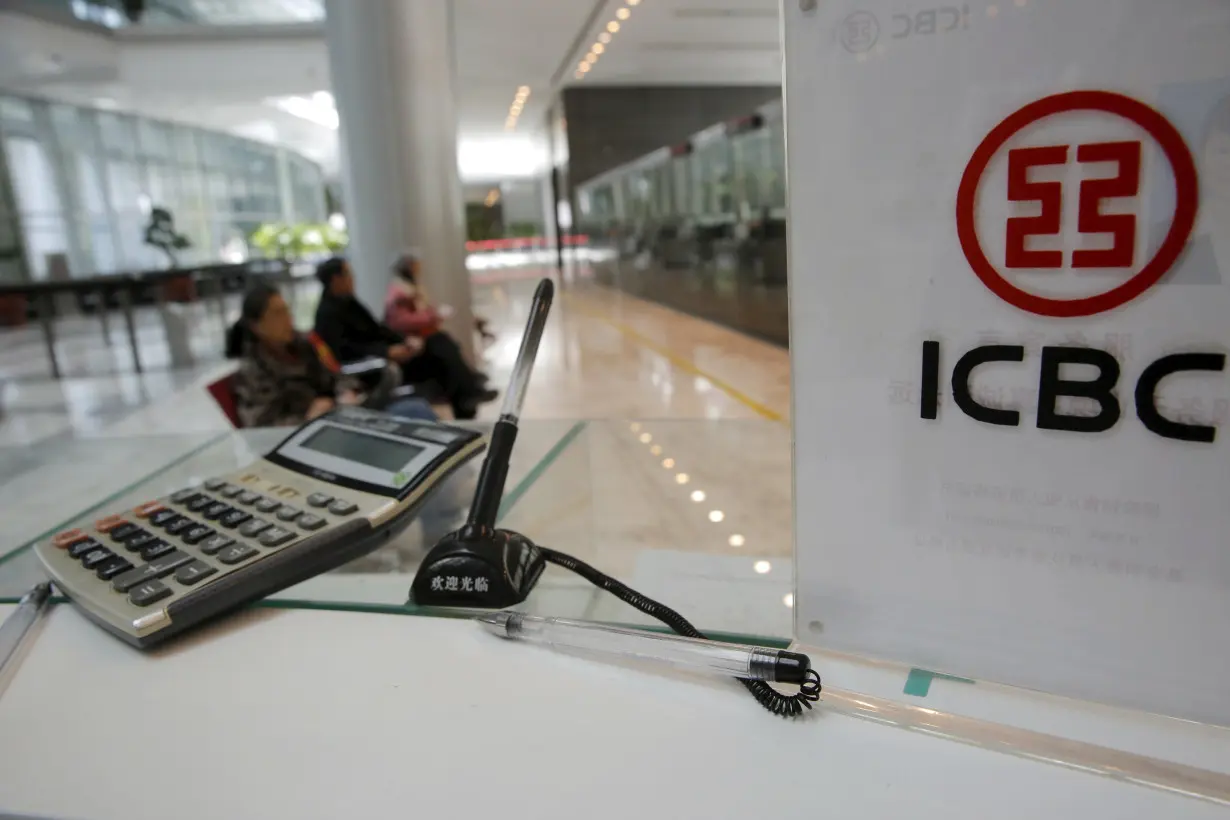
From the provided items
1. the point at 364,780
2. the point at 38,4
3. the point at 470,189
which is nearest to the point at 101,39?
the point at 38,4

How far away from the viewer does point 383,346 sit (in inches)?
167

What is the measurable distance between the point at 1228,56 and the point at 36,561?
110cm

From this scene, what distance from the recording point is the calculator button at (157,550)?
75 cm

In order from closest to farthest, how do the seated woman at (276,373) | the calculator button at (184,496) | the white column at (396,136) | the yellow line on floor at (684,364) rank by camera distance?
the calculator button at (184,496) → the seated woman at (276,373) → the yellow line on floor at (684,364) → the white column at (396,136)

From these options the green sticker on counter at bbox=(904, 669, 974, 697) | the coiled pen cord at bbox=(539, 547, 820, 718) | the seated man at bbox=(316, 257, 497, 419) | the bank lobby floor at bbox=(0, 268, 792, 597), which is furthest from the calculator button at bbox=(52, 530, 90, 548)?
the seated man at bbox=(316, 257, 497, 419)

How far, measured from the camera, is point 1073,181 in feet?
1.45

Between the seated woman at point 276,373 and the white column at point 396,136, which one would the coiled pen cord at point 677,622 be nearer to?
the seated woman at point 276,373

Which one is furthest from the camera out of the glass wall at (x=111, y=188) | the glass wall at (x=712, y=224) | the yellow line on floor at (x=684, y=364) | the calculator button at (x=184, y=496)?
the glass wall at (x=111, y=188)

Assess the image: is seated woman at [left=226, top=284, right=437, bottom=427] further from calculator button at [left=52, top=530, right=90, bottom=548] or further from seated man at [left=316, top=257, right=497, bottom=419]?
calculator button at [left=52, top=530, right=90, bottom=548]

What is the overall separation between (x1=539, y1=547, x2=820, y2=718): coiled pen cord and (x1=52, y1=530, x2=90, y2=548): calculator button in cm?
46

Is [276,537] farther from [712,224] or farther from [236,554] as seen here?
[712,224]

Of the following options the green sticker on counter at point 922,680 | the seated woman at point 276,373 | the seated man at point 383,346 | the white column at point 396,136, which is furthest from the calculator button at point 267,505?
the white column at point 396,136

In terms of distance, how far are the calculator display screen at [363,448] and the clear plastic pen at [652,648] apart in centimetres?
27

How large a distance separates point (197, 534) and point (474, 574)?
0.92ft
